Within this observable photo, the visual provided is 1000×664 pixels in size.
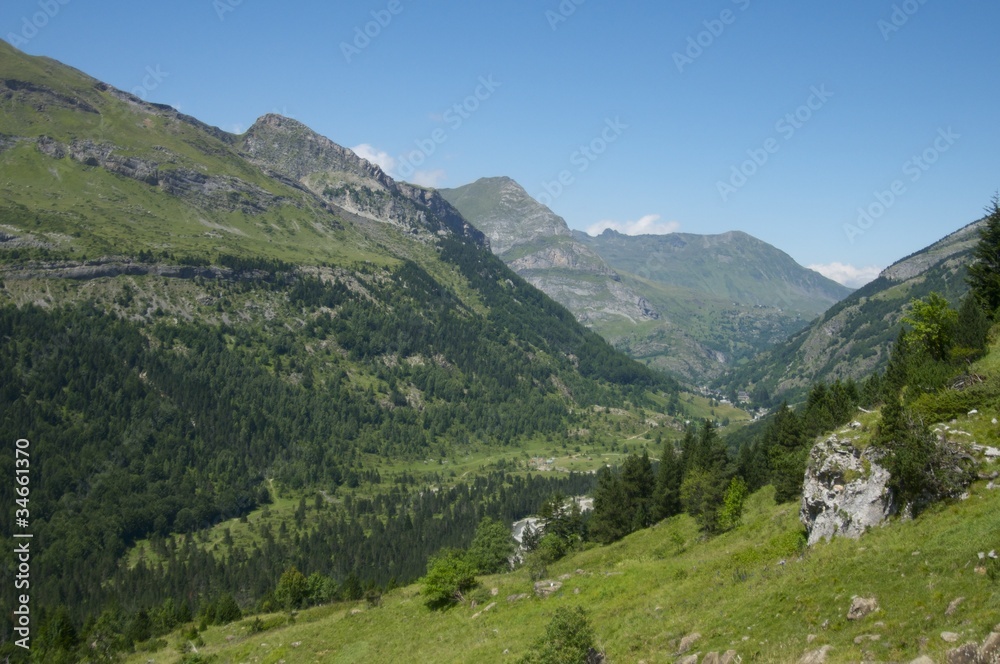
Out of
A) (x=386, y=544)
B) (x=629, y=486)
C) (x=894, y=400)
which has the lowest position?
(x=386, y=544)

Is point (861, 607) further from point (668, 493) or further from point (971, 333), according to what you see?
point (668, 493)

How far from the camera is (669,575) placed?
158 ft

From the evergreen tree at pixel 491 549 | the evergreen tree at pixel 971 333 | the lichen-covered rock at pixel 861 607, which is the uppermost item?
the evergreen tree at pixel 971 333

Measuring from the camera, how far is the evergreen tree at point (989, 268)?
245 feet

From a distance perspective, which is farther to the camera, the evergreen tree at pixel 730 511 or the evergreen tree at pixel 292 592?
the evergreen tree at pixel 292 592


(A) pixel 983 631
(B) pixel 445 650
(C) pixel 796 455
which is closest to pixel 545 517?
(C) pixel 796 455

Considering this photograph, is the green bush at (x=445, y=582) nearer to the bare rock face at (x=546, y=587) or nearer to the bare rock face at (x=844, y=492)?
the bare rock face at (x=546, y=587)

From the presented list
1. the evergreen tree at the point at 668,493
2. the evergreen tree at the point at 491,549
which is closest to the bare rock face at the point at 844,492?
the evergreen tree at the point at 668,493

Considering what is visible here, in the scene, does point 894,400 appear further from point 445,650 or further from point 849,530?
point 445,650

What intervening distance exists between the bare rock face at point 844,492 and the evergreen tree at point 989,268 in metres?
47.4

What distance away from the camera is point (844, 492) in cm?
4091

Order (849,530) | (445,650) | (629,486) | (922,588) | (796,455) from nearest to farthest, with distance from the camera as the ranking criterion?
(922,588), (849,530), (445,650), (796,455), (629,486)

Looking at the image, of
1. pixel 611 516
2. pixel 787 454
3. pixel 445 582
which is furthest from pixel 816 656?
pixel 611 516

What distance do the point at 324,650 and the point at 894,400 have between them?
53.5 meters
